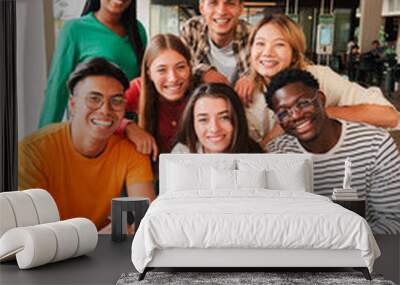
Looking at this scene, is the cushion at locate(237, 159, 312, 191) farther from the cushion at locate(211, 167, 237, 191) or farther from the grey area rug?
the grey area rug

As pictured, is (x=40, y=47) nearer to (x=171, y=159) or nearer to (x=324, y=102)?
(x=171, y=159)

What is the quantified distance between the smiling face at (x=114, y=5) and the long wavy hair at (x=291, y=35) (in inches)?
55.7

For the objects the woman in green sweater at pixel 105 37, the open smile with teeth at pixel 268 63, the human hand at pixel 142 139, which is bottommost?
the human hand at pixel 142 139

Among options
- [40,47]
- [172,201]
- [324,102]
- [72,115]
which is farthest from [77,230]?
[324,102]

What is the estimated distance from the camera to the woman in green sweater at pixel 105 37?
7898 millimetres

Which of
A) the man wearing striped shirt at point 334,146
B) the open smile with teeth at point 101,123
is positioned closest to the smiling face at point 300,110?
Answer: the man wearing striped shirt at point 334,146

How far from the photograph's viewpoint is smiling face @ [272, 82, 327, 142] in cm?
780

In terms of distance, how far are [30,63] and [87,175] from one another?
55.1 inches

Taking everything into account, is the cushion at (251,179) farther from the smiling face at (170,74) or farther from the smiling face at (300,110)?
the smiling face at (170,74)

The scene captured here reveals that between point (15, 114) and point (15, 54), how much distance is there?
2.18ft

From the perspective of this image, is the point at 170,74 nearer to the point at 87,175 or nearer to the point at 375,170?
the point at 87,175

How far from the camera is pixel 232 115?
7.85 metres

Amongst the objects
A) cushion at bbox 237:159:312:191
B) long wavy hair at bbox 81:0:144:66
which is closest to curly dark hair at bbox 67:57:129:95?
long wavy hair at bbox 81:0:144:66

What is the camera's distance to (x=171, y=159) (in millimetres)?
7781
